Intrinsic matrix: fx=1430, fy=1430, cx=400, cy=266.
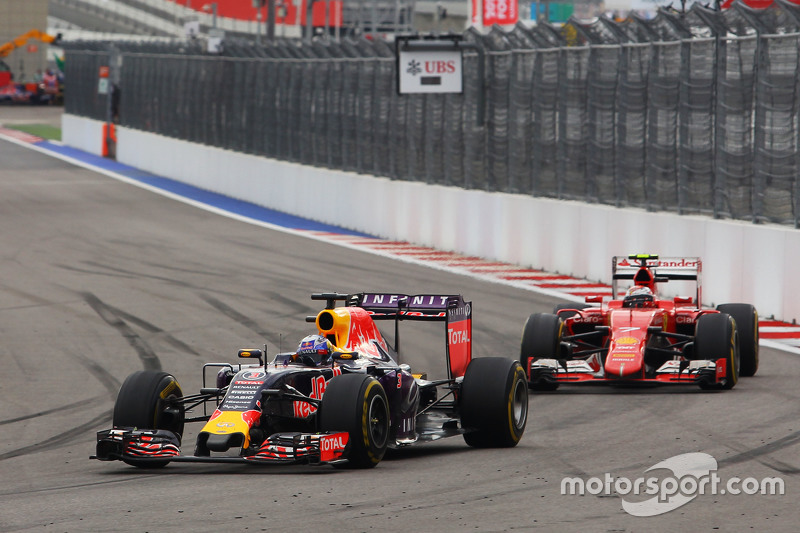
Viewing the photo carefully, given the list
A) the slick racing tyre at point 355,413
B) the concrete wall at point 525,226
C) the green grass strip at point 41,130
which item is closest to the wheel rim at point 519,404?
the slick racing tyre at point 355,413

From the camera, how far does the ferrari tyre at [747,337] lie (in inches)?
494

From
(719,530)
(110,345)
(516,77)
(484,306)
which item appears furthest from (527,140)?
(719,530)

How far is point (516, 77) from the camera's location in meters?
22.3

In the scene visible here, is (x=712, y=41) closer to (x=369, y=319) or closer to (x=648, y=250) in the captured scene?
(x=648, y=250)

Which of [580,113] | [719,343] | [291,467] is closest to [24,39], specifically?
[580,113]

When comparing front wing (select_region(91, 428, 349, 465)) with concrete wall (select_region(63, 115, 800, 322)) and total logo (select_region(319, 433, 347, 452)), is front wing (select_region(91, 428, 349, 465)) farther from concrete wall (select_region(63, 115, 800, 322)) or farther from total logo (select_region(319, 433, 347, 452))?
concrete wall (select_region(63, 115, 800, 322))

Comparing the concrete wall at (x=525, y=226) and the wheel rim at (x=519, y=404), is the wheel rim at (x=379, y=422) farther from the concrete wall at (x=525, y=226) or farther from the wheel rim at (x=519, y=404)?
the concrete wall at (x=525, y=226)

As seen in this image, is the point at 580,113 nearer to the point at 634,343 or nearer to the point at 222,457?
the point at 634,343

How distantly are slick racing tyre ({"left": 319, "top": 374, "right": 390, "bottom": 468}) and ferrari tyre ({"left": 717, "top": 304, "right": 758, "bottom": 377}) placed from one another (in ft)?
16.5

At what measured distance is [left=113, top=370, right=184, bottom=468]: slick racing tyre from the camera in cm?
868

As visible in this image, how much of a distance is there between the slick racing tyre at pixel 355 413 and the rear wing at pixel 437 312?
4.31 ft

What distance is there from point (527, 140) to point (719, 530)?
15.8 m

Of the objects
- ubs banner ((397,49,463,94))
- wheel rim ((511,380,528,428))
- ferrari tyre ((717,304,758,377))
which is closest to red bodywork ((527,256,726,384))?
ferrari tyre ((717,304,758,377))

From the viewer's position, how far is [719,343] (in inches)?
467
